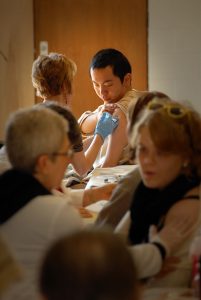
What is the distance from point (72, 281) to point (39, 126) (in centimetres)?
86

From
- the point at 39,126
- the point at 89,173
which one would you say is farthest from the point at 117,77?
the point at 39,126

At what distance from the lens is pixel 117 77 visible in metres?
3.39

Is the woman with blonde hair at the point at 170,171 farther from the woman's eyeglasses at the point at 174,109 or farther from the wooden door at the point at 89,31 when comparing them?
the wooden door at the point at 89,31

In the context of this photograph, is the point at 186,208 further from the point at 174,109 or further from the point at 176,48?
the point at 176,48

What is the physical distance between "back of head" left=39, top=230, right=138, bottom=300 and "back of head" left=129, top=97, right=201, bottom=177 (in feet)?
2.44

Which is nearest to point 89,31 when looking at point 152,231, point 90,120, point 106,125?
point 90,120

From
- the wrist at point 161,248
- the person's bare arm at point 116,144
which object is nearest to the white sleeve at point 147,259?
the wrist at point 161,248

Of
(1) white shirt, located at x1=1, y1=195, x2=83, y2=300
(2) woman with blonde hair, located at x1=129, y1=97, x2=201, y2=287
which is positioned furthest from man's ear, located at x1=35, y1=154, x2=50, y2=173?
(2) woman with blonde hair, located at x1=129, y1=97, x2=201, y2=287

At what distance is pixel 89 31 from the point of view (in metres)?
5.97

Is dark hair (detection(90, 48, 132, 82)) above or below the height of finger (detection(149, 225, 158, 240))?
above

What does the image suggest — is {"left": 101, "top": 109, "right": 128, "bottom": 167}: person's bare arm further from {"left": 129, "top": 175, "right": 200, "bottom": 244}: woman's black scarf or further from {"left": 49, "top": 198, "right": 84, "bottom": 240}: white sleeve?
{"left": 49, "top": 198, "right": 84, "bottom": 240}: white sleeve

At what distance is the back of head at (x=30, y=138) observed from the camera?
179cm

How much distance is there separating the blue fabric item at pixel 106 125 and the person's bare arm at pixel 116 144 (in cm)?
3

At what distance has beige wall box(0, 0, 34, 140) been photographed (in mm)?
5660
